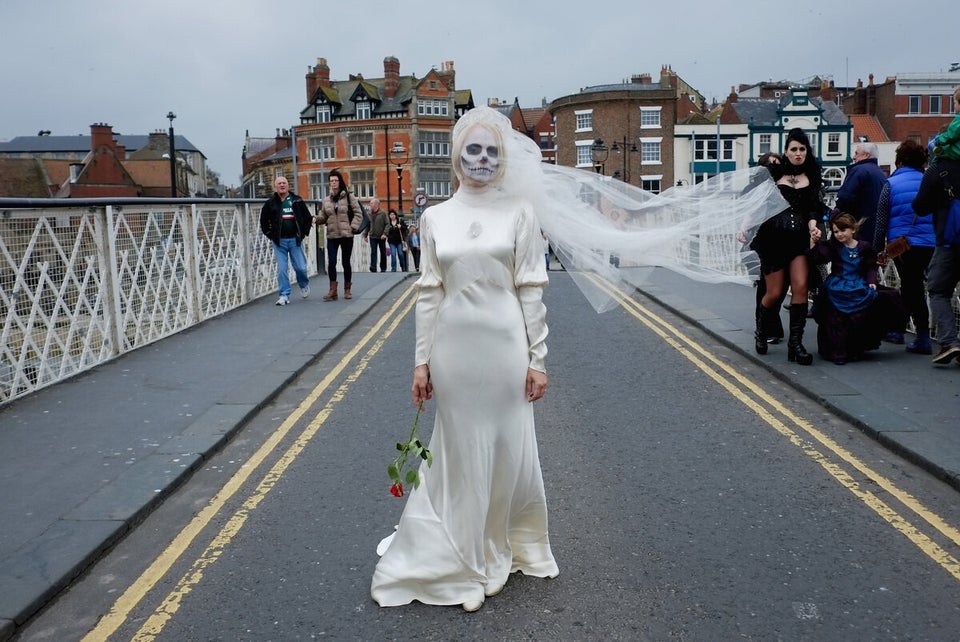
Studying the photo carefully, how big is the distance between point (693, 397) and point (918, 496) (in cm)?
286

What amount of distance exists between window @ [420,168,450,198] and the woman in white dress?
7890 cm

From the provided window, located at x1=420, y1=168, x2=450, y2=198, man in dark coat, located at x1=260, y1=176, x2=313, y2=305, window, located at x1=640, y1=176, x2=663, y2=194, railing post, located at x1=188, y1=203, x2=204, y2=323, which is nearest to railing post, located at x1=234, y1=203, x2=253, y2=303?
man in dark coat, located at x1=260, y1=176, x2=313, y2=305

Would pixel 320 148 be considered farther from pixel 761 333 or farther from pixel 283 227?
pixel 761 333

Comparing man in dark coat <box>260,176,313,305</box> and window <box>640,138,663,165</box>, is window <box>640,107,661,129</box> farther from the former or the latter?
man in dark coat <box>260,176,313,305</box>

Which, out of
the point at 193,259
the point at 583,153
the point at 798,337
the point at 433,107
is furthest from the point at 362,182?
the point at 798,337

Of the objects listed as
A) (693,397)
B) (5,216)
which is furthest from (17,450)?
(693,397)

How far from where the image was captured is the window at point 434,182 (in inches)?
3248

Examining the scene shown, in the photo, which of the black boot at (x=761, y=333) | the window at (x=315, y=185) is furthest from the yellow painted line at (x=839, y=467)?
the window at (x=315, y=185)

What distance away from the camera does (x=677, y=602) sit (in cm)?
386

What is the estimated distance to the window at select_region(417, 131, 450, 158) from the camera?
82812 mm

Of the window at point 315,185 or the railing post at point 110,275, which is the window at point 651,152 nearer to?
the window at point 315,185

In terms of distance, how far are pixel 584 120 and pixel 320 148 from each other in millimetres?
28021

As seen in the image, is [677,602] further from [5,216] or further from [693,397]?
[5,216]

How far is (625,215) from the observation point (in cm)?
549
